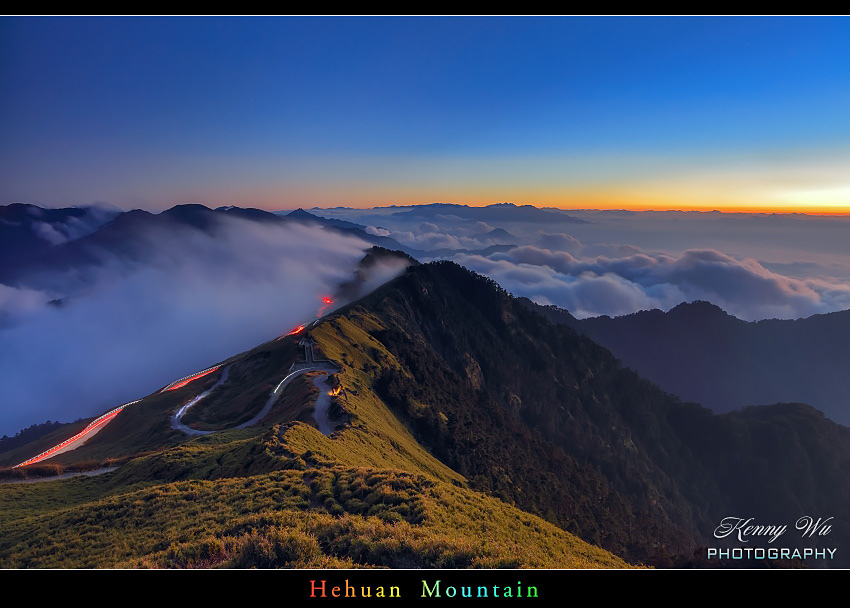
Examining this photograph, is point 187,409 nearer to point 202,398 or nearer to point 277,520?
point 202,398

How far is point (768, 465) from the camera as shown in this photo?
4621 inches

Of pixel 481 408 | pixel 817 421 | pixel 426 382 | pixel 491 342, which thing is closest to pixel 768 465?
pixel 817 421

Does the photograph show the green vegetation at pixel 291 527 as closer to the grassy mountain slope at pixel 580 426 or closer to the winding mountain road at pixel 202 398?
the winding mountain road at pixel 202 398

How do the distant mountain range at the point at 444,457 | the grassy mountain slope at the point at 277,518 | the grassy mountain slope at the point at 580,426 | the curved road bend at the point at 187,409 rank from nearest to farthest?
the grassy mountain slope at the point at 277,518 < the distant mountain range at the point at 444,457 < the curved road bend at the point at 187,409 < the grassy mountain slope at the point at 580,426

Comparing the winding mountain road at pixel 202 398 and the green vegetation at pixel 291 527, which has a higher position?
the green vegetation at pixel 291 527

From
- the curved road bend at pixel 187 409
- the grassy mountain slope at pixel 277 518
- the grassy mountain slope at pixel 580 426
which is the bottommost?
the grassy mountain slope at pixel 580 426

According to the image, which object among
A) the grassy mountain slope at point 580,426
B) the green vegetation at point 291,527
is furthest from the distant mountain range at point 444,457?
the grassy mountain slope at point 580,426

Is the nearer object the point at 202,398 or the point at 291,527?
the point at 291,527

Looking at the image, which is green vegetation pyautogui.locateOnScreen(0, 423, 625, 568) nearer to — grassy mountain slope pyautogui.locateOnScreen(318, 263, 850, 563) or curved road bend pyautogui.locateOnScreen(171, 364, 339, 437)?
curved road bend pyautogui.locateOnScreen(171, 364, 339, 437)

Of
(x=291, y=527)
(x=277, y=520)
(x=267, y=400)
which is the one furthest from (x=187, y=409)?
(x=291, y=527)

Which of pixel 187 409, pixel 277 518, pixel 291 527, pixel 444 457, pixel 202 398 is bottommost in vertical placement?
pixel 444 457
